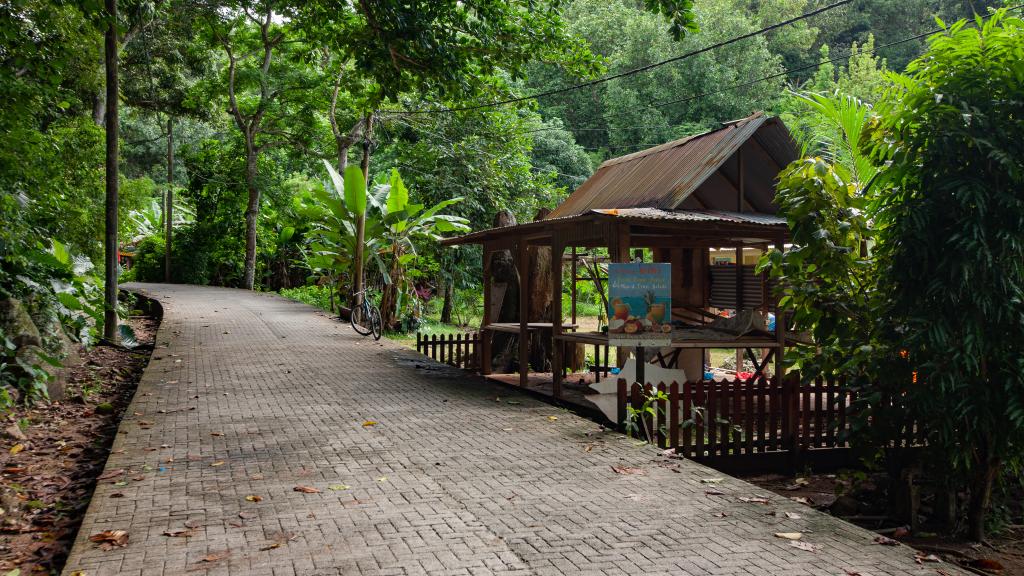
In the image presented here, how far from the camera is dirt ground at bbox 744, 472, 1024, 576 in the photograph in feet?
19.2

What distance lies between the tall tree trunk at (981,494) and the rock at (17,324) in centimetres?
938

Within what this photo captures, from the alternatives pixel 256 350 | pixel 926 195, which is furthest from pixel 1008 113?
pixel 256 350

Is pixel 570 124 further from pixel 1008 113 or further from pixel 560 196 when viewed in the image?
pixel 1008 113

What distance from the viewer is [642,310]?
857cm

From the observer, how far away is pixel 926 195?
20.4ft

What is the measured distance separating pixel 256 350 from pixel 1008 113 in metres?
11.7

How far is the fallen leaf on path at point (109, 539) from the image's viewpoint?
179 inches

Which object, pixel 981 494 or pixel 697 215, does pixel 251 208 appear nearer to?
pixel 697 215

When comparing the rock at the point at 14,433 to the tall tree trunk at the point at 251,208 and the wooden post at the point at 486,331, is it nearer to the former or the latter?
the wooden post at the point at 486,331

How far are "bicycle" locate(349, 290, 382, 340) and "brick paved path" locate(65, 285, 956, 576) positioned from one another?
6.69 meters

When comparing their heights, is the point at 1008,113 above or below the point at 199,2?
below

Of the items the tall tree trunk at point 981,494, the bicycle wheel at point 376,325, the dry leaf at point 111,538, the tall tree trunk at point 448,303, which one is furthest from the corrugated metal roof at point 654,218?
the tall tree trunk at point 448,303

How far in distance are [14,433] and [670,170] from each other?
344 inches

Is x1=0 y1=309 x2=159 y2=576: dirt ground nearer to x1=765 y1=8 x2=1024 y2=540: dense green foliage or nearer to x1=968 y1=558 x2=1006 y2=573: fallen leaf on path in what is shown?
x1=968 y1=558 x2=1006 y2=573: fallen leaf on path
